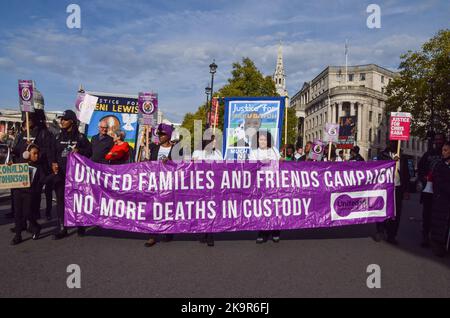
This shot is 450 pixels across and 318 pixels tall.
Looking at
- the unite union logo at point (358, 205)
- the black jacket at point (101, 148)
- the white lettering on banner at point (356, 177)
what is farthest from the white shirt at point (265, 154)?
the black jacket at point (101, 148)

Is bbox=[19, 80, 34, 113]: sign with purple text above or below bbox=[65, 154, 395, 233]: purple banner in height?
above

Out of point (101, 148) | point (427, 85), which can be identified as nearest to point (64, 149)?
point (101, 148)

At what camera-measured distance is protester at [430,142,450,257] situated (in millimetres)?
5820

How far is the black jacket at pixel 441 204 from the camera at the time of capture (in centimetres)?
585

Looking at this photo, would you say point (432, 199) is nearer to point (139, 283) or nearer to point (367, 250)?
point (367, 250)

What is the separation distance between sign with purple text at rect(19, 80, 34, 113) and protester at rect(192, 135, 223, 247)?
3.11 meters

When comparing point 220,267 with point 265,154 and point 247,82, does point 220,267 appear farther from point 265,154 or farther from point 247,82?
point 247,82

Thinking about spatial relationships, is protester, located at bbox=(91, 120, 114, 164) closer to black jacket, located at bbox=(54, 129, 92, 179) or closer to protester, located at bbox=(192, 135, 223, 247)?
black jacket, located at bbox=(54, 129, 92, 179)

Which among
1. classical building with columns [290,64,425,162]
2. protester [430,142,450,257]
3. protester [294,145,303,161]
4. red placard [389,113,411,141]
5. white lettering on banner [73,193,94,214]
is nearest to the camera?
protester [430,142,450,257]

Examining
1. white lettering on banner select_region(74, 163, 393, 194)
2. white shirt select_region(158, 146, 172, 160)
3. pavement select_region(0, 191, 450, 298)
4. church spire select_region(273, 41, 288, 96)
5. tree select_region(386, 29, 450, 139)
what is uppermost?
church spire select_region(273, 41, 288, 96)

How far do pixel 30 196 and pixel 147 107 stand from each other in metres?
3.50

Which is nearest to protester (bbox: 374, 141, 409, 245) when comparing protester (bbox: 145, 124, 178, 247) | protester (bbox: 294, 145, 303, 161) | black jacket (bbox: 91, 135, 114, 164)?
protester (bbox: 145, 124, 178, 247)

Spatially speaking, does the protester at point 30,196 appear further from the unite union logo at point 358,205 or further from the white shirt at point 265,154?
the unite union logo at point 358,205
